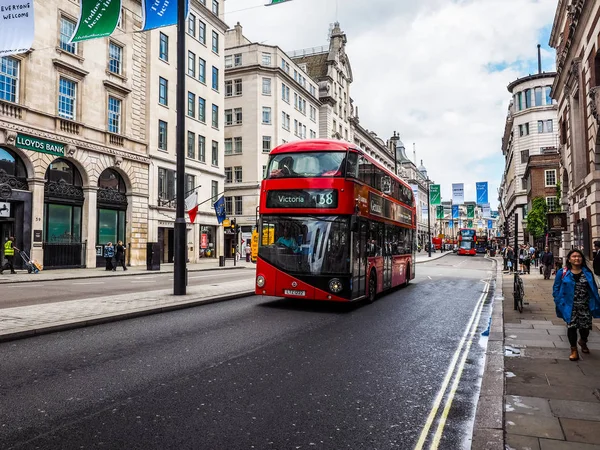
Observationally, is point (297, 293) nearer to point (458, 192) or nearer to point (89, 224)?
point (89, 224)

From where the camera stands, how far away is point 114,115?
30.1m

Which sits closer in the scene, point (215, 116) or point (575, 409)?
point (575, 409)

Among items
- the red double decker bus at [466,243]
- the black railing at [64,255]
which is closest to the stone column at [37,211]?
the black railing at [64,255]

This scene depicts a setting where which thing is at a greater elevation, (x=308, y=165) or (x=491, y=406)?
(x=308, y=165)

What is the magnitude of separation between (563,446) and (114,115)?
31.1 metres

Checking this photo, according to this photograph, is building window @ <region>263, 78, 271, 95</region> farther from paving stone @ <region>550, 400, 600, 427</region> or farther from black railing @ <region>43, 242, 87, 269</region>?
paving stone @ <region>550, 400, 600, 427</region>

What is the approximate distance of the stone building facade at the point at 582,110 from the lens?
1739 centimetres

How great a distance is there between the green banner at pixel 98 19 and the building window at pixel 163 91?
2232cm

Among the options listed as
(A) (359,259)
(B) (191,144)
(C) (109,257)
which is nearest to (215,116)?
(B) (191,144)

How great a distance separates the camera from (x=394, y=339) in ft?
26.3

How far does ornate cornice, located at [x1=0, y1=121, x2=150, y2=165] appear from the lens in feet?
76.0

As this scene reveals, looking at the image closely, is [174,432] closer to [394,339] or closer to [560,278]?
[394,339]

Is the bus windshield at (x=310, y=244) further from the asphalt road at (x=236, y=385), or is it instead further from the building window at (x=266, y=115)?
the building window at (x=266, y=115)

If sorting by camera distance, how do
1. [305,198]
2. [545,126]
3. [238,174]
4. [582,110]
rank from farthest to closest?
[545,126] → [238,174] → [582,110] → [305,198]
